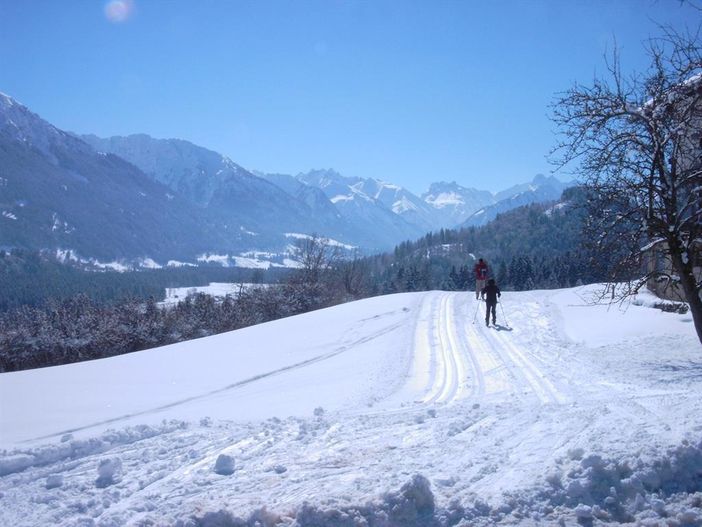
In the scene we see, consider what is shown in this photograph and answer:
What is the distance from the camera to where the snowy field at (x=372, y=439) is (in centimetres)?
452

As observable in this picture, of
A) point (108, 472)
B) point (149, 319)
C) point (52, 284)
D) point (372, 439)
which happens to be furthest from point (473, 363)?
point (52, 284)

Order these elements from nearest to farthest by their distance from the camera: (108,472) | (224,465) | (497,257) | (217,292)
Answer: (108,472) < (224,465) < (217,292) < (497,257)

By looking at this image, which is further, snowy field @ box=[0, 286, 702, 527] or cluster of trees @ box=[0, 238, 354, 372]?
cluster of trees @ box=[0, 238, 354, 372]

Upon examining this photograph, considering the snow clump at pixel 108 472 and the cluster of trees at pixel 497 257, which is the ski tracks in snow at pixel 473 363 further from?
the cluster of trees at pixel 497 257

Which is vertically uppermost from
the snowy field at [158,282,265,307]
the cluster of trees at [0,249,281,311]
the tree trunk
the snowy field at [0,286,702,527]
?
the cluster of trees at [0,249,281,311]

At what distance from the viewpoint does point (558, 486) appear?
4727 mm

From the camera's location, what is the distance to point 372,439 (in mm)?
6309

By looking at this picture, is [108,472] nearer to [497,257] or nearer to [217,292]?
[217,292]

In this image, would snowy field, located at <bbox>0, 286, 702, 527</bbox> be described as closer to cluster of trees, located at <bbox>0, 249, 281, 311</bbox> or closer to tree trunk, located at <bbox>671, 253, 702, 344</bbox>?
tree trunk, located at <bbox>671, 253, 702, 344</bbox>

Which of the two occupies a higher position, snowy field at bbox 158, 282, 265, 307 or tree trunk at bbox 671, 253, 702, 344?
snowy field at bbox 158, 282, 265, 307

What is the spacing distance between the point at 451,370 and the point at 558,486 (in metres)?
6.46

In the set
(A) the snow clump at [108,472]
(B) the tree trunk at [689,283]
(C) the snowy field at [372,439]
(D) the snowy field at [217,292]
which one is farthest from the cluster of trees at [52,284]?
(A) the snow clump at [108,472]

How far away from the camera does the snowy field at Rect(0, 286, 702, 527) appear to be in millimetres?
4523

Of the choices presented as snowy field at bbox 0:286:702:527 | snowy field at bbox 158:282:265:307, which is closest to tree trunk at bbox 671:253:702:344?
snowy field at bbox 0:286:702:527
